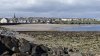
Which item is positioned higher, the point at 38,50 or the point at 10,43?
the point at 10,43

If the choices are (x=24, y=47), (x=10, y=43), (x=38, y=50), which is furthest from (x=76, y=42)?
(x=10, y=43)

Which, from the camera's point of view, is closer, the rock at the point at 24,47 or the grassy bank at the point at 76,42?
the rock at the point at 24,47

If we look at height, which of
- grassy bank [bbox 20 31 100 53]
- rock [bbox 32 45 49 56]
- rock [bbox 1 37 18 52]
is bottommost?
grassy bank [bbox 20 31 100 53]

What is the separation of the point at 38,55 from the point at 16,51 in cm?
112

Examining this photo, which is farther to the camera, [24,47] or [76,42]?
[76,42]

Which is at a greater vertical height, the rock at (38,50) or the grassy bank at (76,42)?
the rock at (38,50)

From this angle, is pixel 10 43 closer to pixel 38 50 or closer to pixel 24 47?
pixel 24 47

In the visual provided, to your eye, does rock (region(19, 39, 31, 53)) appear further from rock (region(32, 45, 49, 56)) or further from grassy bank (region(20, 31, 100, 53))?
grassy bank (region(20, 31, 100, 53))

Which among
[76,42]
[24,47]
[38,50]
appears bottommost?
[76,42]

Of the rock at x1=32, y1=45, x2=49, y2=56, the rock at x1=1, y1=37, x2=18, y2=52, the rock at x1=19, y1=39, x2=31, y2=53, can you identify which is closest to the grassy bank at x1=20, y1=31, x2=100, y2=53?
the rock at x1=32, y1=45, x2=49, y2=56

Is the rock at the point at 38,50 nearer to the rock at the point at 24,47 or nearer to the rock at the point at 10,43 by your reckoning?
the rock at the point at 24,47

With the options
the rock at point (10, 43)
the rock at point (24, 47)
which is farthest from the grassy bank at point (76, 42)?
the rock at point (10, 43)

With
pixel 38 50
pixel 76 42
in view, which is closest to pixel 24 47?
pixel 38 50

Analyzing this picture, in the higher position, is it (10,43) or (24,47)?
(10,43)
